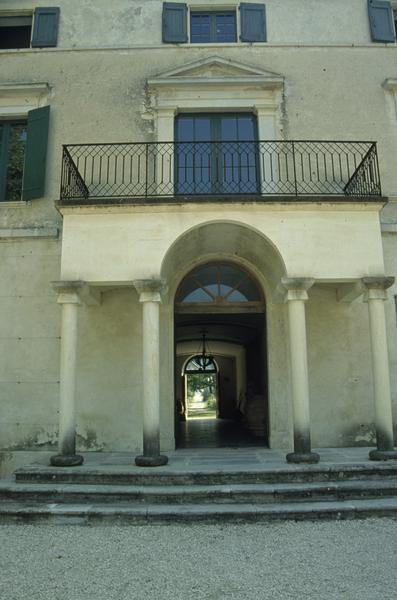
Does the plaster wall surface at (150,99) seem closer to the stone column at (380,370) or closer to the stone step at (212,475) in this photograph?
the stone column at (380,370)

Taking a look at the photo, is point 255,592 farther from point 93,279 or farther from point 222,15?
point 222,15

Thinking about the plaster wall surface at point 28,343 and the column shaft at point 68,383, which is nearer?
the column shaft at point 68,383

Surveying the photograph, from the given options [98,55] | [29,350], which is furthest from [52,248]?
[98,55]

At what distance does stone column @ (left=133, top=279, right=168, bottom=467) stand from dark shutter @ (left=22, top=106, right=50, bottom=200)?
3.73 metres

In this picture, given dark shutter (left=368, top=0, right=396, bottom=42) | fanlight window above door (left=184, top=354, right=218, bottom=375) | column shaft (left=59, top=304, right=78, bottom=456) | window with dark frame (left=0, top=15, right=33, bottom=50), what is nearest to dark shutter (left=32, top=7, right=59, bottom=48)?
window with dark frame (left=0, top=15, right=33, bottom=50)

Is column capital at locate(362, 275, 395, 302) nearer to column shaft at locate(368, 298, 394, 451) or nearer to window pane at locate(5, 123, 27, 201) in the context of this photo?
column shaft at locate(368, 298, 394, 451)

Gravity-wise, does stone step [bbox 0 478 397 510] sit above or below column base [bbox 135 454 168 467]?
below

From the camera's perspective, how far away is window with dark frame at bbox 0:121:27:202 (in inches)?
422

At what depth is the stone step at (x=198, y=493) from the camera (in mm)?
6719

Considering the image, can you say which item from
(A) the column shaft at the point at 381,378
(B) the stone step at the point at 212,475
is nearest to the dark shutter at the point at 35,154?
(B) the stone step at the point at 212,475

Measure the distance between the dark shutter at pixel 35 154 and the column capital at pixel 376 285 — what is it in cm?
667

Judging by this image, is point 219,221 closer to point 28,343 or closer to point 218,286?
point 218,286

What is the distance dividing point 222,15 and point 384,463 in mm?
10417

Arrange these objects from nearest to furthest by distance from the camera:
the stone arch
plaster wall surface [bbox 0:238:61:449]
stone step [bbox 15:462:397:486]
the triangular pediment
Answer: stone step [bbox 15:462:397:486], the stone arch, plaster wall surface [bbox 0:238:61:449], the triangular pediment
